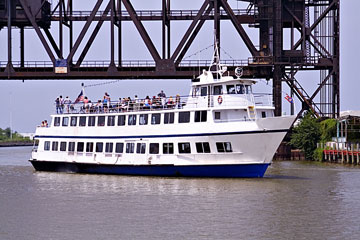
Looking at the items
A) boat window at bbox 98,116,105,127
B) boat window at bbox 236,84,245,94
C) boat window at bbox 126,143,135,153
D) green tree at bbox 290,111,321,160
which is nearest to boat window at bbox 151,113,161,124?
boat window at bbox 126,143,135,153

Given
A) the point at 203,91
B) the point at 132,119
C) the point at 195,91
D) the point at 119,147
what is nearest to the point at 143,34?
the point at 132,119

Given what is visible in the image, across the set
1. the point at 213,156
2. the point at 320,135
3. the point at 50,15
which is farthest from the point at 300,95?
the point at 213,156

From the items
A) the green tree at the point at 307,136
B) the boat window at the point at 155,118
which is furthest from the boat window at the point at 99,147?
the green tree at the point at 307,136

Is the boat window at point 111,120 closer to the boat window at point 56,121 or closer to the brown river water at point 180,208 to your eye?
the brown river water at point 180,208

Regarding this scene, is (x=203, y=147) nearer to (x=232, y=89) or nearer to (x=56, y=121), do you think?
(x=232, y=89)

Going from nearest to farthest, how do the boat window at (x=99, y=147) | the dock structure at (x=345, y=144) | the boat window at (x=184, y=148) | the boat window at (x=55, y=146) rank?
1. the boat window at (x=184, y=148)
2. the boat window at (x=99, y=147)
3. the boat window at (x=55, y=146)
4. the dock structure at (x=345, y=144)

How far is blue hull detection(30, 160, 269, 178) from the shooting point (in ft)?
153

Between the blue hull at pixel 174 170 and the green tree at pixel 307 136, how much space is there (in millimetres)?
27718

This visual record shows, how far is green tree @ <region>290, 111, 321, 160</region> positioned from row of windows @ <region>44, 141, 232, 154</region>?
91.5ft

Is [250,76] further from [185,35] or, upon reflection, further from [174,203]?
[174,203]

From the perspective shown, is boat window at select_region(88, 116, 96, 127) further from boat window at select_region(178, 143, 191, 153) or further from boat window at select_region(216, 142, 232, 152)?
boat window at select_region(216, 142, 232, 152)

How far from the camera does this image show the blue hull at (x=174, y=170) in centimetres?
4659

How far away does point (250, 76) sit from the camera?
248 feet

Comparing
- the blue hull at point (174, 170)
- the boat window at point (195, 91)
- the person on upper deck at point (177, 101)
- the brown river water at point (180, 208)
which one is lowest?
the brown river water at point (180, 208)
